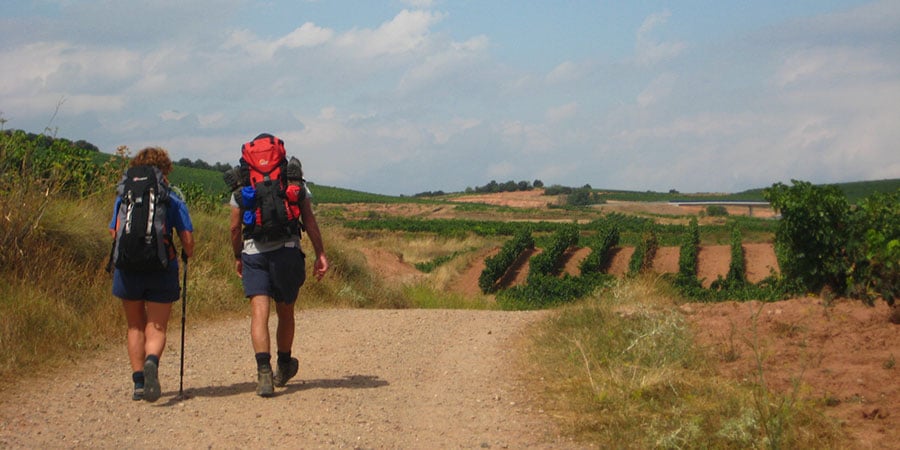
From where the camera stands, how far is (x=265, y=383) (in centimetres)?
694

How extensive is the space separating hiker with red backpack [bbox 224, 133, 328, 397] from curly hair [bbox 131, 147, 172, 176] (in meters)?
0.53

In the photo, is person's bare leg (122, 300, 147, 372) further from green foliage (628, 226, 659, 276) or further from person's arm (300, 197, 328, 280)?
green foliage (628, 226, 659, 276)

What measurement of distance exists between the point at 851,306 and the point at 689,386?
390cm

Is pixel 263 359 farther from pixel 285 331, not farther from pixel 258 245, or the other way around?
pixel 258 245

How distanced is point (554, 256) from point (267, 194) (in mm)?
27956

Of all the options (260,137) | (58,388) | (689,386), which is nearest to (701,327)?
(689,386)

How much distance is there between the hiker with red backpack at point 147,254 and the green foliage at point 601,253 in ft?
78.4

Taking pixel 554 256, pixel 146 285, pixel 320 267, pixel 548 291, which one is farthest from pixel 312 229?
pixel 554 256

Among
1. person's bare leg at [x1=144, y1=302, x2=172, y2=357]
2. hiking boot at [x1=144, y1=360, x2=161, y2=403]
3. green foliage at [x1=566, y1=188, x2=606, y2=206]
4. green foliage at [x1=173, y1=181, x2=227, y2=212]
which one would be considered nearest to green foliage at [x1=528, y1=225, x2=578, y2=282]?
green foliage at [x1=173, y1=181, x2=227, y2=212]

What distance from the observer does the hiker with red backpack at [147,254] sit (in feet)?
21.7

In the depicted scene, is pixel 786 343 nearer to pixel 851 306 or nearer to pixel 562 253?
pixel 851 306

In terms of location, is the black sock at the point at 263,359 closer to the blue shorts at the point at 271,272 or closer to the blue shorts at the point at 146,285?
the blue shorts at the point at 271,272

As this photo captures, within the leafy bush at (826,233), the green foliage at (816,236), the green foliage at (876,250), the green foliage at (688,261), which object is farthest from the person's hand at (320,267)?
the green foliage at (688,261)

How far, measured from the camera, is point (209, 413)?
6512mm
